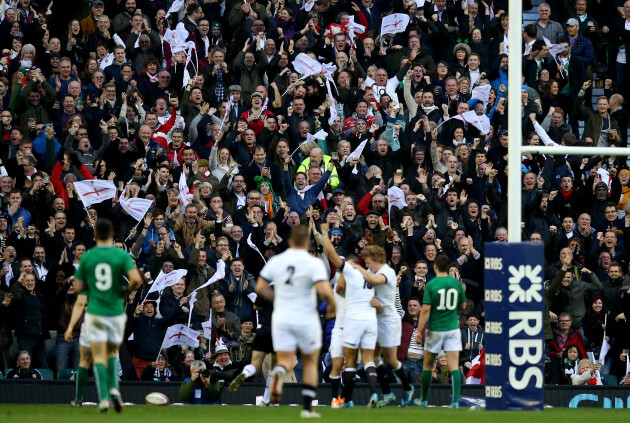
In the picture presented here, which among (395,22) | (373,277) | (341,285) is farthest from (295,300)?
(395,22)

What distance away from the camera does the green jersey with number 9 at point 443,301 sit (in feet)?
57.7

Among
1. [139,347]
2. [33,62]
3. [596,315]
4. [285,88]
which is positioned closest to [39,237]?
[139,347]

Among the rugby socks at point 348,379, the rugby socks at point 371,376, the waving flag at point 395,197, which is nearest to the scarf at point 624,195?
the waving flag at point 395,197

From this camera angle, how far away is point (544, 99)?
26734 mm

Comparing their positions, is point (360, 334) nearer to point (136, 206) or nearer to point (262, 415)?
point (262, 415)

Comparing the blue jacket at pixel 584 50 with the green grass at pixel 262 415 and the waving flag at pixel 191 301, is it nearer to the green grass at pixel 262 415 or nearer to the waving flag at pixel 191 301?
the waving flag at pixel 191 301

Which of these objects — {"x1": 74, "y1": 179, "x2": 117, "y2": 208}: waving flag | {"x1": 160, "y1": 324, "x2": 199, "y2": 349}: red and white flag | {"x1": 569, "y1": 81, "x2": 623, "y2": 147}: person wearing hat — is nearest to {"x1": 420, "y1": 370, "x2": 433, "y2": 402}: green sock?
{"x1": 160, "y1": 324, "x2": 199, "y2": 349}: red and white flag

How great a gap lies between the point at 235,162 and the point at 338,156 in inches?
76.2

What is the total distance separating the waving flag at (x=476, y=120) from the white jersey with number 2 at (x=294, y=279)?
11.6 metres

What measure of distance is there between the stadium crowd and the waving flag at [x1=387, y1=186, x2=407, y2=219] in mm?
36

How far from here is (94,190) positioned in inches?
893

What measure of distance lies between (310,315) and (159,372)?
766cm

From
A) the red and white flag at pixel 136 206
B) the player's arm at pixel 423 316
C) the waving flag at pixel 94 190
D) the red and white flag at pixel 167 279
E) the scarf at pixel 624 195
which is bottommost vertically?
the player's arm at pixel 423 316

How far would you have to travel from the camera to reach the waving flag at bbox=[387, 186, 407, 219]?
77.5 feet
